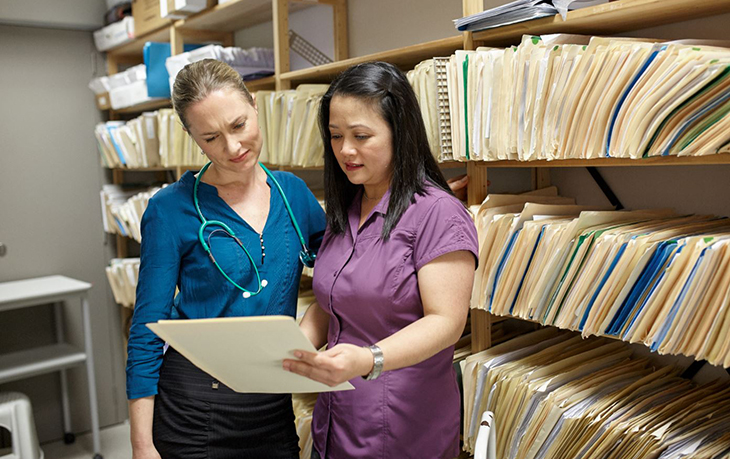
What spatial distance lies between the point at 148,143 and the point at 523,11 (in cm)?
241

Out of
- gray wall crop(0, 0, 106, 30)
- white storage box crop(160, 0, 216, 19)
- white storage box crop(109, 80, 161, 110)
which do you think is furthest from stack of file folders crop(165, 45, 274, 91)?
gray wall crop(0, 0, 106, 30)

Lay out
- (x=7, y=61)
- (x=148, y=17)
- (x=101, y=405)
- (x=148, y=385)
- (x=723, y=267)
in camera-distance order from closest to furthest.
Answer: (x=723, y=267), (x=148, y=385), (x=148, y=17), (x=7, y=61), (x=101, y=405)

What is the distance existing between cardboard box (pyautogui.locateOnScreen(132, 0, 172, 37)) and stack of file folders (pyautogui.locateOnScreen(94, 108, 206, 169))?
1.37 ft

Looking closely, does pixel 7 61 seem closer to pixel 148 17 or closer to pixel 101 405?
pixel 148 17

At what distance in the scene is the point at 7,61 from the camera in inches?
143

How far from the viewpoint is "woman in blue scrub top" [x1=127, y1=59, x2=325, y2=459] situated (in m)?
1.35

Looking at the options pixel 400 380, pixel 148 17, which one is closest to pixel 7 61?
pixel 148 17

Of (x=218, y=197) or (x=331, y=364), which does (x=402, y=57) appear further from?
(x=331, y=364)

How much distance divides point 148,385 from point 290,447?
1.18 feet

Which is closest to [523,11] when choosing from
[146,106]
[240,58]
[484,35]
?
[484,35]

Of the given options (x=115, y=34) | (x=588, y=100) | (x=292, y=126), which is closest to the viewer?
(x=588, y=100)

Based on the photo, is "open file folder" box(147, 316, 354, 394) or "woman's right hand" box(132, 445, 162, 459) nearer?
"open file folder" box(147, 316, 354, 394)

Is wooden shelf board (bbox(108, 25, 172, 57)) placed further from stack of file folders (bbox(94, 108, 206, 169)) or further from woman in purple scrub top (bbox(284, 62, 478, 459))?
woman in purple scrub top (bbox(284, 62, 478, 459))

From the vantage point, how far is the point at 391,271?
48.4 inches
